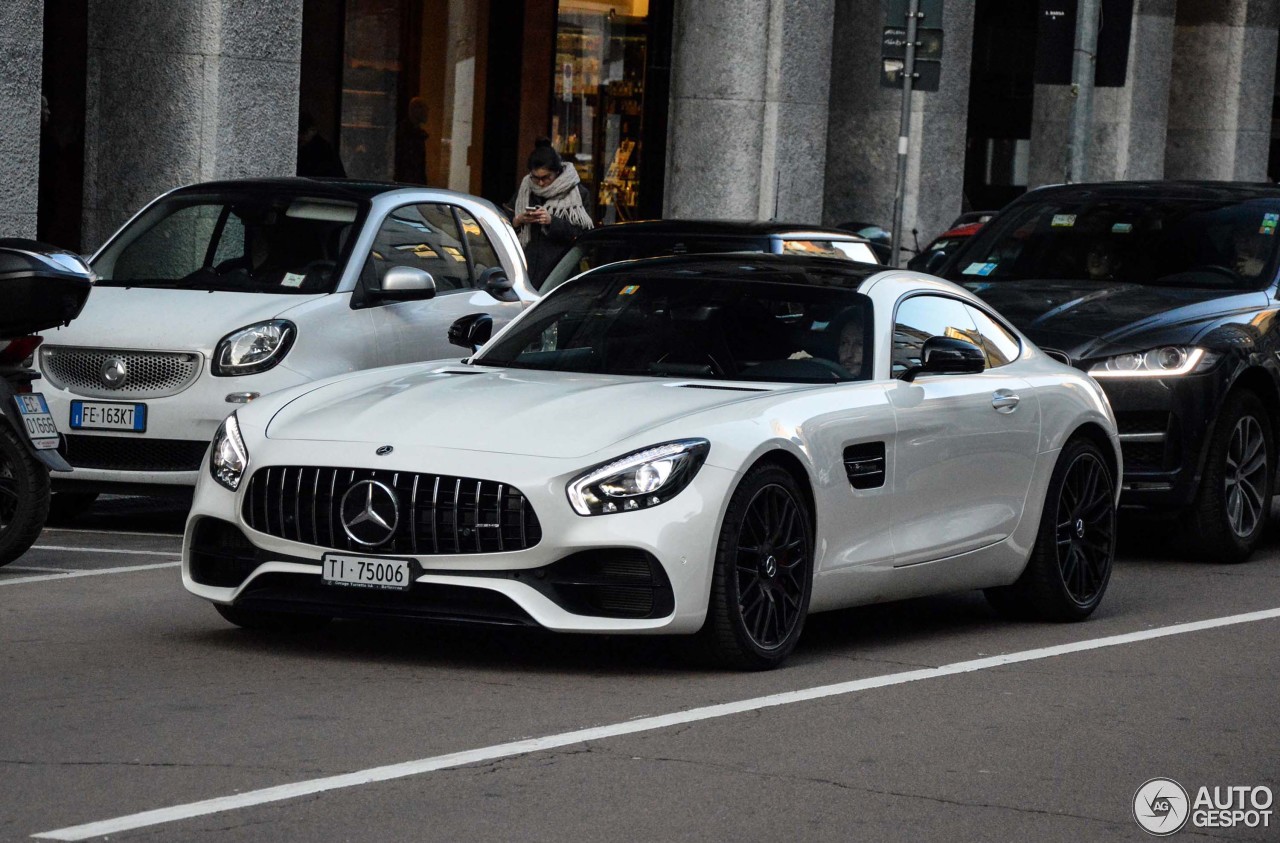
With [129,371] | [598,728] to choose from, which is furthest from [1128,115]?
Result: [598,728]

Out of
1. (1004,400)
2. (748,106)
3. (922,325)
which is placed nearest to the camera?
(922,325)

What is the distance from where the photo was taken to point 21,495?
9.48 m

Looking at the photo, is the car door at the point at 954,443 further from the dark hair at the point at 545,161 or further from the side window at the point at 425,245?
the dark hair at the point at 545,161

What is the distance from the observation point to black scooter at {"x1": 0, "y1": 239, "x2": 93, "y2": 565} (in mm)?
9375

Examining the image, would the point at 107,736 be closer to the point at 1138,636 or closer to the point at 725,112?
the point at 1138,636

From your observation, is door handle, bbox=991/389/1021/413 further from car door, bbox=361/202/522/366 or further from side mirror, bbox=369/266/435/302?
car door, bbox=361/202/522/366

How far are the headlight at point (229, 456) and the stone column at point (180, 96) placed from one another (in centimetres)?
1066

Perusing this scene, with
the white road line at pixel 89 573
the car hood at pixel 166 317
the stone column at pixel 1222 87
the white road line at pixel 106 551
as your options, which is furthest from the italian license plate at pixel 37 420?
the stone column at pixel 1222 87

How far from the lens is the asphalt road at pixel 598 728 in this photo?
5.54 meters

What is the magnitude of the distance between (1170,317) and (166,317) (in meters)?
4.90

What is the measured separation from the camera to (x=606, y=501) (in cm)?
717

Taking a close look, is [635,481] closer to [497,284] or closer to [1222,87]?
[497,284]

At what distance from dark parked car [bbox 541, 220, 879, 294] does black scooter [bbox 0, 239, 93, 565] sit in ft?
14.7

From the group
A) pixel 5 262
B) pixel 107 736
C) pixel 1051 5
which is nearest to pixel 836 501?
pixel 107 736
